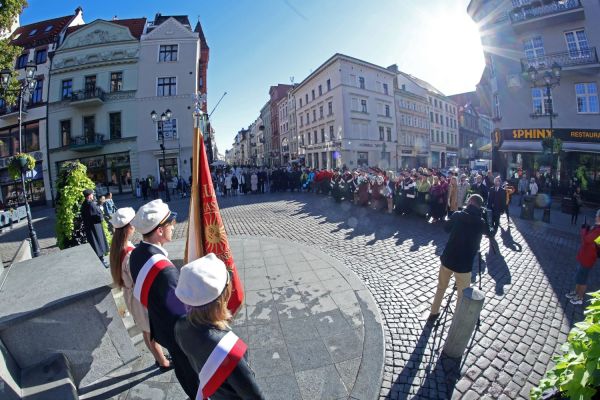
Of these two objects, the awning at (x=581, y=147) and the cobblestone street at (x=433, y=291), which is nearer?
the cobblestone street at (x=433, y=291)

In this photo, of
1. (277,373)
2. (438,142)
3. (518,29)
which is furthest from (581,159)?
(438,142)

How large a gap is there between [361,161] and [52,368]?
120ft

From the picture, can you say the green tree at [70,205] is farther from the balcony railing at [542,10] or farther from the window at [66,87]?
the window at [66,87]

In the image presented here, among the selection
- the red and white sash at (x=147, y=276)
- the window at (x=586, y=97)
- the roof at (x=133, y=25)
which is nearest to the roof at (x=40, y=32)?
the roof at (x=133, y=25)

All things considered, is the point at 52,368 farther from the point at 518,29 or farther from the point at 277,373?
the point at 518,29

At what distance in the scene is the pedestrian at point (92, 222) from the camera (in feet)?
19.0

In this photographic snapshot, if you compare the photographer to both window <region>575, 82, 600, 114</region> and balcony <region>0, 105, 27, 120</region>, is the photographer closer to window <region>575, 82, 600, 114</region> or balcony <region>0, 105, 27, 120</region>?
window <region>575, 82, 600, 114</region>

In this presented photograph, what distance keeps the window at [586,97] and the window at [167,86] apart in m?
31.7

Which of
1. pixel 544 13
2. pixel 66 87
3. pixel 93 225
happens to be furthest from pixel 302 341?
pixel 66 87

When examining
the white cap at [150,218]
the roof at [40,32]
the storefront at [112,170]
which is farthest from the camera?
the roof at [40,32]

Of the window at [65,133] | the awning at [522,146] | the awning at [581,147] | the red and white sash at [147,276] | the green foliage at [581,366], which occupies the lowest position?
the green foliage at [581,366]

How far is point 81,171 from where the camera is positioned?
240 inches

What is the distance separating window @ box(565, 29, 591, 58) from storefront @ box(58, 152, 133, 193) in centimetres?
3494

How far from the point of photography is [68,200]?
575 cm
